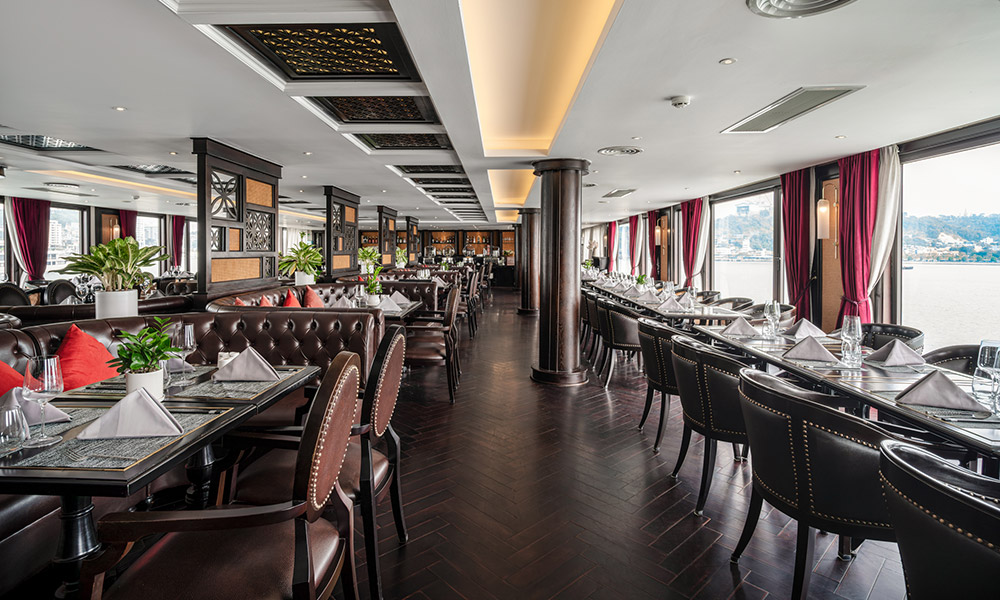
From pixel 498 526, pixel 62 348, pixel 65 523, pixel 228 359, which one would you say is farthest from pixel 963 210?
pixel 62 348

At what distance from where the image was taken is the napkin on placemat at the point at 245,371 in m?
2.29

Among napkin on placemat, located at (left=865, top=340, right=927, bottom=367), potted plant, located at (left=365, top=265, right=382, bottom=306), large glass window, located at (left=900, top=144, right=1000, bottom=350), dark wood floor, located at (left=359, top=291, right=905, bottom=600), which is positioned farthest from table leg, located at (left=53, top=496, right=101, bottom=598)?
large glass window, located at (left=900, top=144, right=1000, bottom=350)

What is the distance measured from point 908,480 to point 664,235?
1180cm

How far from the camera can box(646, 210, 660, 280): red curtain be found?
13.0m

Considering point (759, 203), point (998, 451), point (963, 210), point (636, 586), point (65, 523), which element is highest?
point (759, 203)

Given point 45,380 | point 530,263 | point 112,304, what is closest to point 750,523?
point 45,380

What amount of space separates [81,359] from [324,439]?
229 cm

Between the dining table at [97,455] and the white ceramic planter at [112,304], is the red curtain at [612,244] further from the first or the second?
the dining table at [97,455]

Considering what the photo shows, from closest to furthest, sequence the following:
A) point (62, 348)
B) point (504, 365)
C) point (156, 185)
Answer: point (62, 348) < point (504, 365) < point (156, 185)

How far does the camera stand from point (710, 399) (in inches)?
105

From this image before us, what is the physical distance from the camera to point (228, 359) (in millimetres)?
2418

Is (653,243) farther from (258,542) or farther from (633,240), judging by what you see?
(258,542)

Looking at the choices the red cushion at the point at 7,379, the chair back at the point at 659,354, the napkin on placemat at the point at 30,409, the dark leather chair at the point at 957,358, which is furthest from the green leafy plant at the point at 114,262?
the dark leather chair at the point at 957,358

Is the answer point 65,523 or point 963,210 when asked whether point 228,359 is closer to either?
point 65,523
